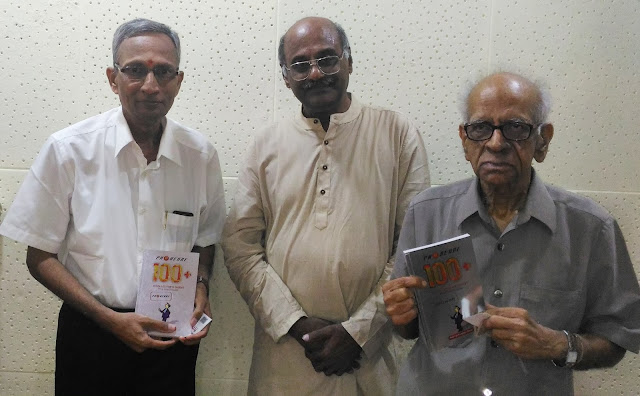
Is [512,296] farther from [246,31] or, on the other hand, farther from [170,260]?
[246,31]

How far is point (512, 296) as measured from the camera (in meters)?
1.68

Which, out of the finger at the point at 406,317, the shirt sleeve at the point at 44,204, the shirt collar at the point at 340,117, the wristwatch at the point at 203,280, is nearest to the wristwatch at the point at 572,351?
the finger at the point at 406,317

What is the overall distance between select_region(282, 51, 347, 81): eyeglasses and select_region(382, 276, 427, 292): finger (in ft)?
2.87

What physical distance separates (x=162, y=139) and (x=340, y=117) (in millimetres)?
690

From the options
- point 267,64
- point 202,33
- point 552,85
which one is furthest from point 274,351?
point 552,85

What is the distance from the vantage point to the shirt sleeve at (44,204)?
6.75 feet

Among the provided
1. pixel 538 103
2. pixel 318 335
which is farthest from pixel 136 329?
pixel 538 103

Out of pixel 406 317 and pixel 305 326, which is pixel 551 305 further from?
pixel 305 326

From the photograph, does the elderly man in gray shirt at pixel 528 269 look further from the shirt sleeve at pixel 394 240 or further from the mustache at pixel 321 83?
the mustache at pixel 321 83

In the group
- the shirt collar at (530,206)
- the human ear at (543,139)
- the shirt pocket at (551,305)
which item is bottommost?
the shirt pocket at (551,305)

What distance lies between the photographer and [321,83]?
219 centimetres

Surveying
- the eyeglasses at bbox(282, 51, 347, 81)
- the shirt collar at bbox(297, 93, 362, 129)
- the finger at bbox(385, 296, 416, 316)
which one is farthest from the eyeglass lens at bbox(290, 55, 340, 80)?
the finger at bbox(385, 296, 416, 316)

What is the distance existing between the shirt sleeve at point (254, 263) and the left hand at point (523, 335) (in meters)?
0.82

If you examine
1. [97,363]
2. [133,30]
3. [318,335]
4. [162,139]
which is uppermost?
[133,30]
